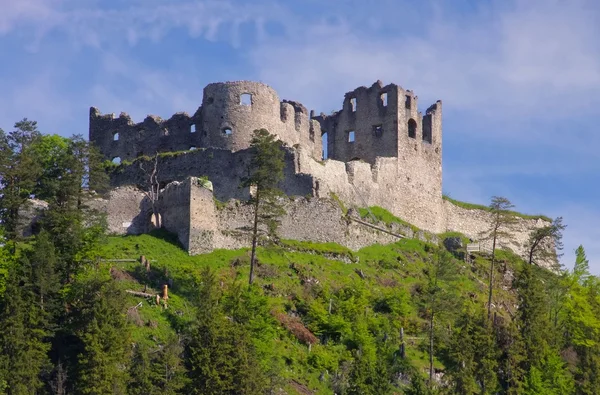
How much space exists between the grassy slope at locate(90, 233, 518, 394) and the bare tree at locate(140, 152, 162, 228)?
8.01 ft

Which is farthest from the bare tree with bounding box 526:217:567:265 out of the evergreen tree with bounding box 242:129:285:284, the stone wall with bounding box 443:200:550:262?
the evergreen tree with bounding box 242:129:285:284

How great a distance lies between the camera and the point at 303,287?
212 ft

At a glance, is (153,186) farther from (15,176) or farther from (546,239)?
(546,239)

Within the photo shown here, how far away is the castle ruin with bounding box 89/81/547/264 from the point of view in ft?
220

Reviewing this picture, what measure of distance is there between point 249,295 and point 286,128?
2389cm

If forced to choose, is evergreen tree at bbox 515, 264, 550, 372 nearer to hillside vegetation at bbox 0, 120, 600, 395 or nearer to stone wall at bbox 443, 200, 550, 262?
hillside vegetation at bbox 0, 120, 600, 395

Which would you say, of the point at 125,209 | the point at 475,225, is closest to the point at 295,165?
the point at 125,209

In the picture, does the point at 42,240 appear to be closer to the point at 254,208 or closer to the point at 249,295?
the point at 249,295

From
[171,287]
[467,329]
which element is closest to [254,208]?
[171,287]

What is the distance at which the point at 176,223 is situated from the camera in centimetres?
6575

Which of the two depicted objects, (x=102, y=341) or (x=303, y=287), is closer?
(x=102, y=341)

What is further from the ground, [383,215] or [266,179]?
[266,179]

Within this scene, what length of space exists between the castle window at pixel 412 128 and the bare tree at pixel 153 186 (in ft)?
65.3

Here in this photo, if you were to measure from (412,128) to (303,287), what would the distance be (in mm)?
26884
